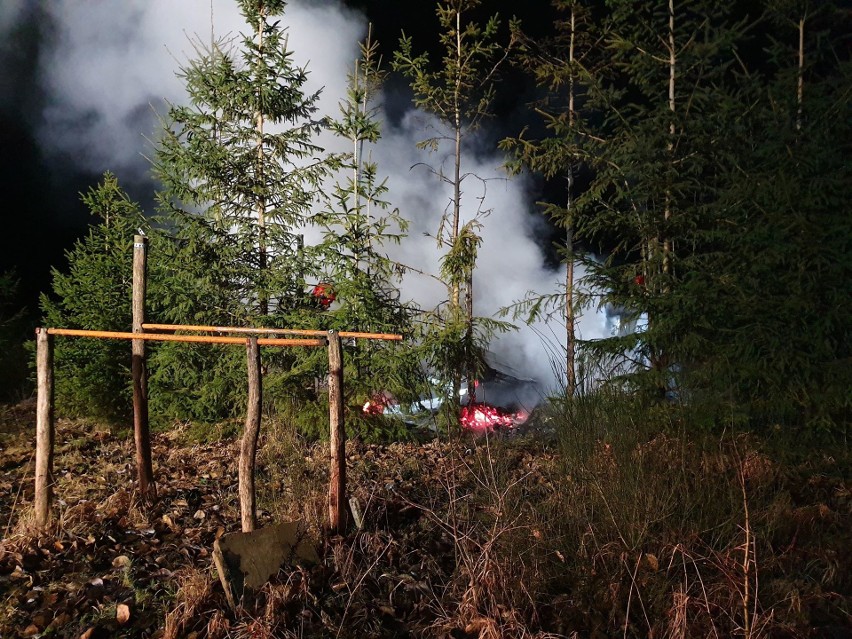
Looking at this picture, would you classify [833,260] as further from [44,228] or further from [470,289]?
[44,228]

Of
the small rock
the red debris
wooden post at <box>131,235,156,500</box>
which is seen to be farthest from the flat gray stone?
the red debris

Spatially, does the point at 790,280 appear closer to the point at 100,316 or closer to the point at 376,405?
the point at 376,405

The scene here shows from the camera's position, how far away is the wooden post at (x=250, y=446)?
484 cm

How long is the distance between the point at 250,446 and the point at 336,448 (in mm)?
690

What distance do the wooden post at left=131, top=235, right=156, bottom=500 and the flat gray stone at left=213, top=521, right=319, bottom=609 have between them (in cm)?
197

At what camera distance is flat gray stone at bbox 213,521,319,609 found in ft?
13.3

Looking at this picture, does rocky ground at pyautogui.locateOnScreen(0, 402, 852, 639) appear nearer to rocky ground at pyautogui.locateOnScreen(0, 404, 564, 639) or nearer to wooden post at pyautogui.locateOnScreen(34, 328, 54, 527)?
rocky ground at pyautogui.locateOnScreen(0, 404, 564, 639)

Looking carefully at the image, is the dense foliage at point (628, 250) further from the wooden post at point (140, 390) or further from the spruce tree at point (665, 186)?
the wooden post at point (140, 390)

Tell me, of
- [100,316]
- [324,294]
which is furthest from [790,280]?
[100,316]

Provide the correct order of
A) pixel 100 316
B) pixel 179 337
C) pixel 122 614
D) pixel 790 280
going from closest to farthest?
pixel 122 614, pixel 179 337, pixel 790 280, pixel 100 316

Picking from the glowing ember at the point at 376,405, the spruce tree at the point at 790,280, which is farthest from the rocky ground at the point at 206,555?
the spruce tree at the point at 790,280

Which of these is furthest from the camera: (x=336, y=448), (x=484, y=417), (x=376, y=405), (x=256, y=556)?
(x=376, y=405)

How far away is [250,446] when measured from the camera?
16.1 feet

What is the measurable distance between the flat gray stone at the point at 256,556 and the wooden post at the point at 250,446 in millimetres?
430
